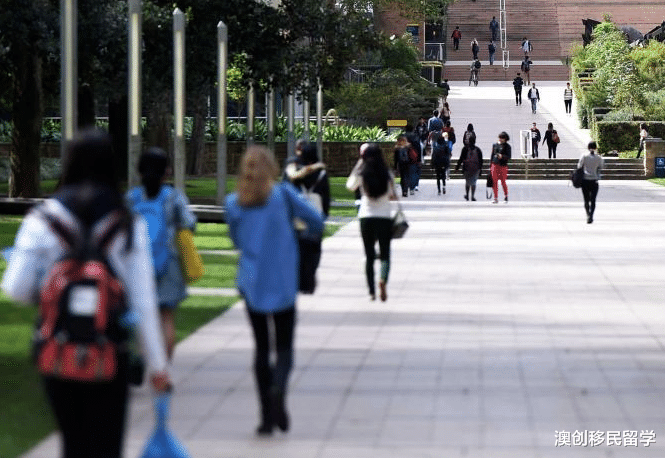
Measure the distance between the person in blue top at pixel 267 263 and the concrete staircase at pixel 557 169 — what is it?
45235mm

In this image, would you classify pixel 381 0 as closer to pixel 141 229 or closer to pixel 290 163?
pixel 290 163

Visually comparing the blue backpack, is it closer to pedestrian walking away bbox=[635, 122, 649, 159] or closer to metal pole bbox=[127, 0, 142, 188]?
metal pole bbox=[127, 0, 142, 188]

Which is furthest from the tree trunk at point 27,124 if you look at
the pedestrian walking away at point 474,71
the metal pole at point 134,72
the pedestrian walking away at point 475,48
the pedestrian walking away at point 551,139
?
the pedestrian walking away at point 475,48

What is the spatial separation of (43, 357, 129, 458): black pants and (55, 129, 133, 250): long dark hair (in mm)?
518

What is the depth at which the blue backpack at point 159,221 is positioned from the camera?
975 cm

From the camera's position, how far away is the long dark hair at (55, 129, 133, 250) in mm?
5746

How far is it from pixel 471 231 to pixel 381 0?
3050cm

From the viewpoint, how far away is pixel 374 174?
16453 mm

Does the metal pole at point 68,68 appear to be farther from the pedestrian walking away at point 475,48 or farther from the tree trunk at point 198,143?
the pedestrian walking away at point 475,48

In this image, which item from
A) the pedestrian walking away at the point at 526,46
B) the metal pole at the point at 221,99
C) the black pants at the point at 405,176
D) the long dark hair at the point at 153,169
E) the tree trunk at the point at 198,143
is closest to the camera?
the long dark hair at the point at 153,169

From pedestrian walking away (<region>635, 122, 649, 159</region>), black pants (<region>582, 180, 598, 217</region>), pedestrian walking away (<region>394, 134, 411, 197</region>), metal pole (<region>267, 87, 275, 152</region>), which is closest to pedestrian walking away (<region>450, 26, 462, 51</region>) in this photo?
pedestrian walking away (<region>635, 122, 649, 159</region>)

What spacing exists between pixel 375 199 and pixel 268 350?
7.34 m

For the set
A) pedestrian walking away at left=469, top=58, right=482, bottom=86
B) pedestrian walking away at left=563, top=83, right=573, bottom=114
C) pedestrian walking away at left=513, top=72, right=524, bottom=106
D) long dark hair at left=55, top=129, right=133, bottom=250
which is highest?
pedestrian walking away at left=469, top=58, right=482, bottom=86

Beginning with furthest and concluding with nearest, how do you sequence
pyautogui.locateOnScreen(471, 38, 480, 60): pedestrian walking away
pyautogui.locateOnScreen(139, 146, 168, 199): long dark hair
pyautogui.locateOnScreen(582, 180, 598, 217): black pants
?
pyautogui.locateOnScreen(471, 38, 480, 60): pedestrian walking away < pyautogui.locateOnScreen(582, 180, 598, 217): black pants < pyautogui.locateOnScreen(139, 146, 168, 199): long dark hair
